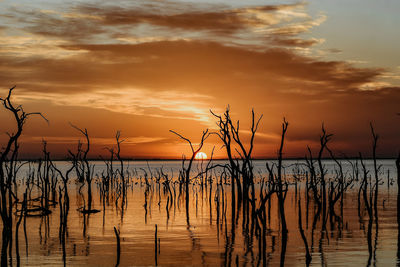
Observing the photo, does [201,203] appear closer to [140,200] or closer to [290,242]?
[140,200]

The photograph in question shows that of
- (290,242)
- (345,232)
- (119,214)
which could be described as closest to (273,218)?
(345,232)

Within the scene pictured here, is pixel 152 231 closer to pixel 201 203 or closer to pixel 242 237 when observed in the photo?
pixel 242 237

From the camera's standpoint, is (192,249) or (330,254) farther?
(192,249)

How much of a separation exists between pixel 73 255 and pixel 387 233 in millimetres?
12700

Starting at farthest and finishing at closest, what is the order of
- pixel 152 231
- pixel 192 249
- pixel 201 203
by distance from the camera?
pixel 201 203 < pixel 152 231 < pixel 192 249

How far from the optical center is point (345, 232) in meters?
22.0

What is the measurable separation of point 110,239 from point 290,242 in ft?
23.5

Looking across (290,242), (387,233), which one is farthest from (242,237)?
(387,233)

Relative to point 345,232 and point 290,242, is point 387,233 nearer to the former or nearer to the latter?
point 345,232

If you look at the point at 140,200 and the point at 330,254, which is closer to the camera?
the point at 330,254

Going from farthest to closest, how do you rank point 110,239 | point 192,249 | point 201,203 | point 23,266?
1. point 201,203
2. point 110,239
3. point 192,249
4. point 23,266

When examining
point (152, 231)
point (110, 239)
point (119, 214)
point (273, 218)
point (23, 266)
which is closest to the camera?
point (23, 266)

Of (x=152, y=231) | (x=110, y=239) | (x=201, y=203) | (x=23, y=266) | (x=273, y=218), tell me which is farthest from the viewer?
(x=201, y=203)

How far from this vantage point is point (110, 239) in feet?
68.3
